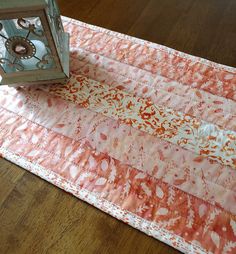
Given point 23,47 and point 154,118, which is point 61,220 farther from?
point 23,47

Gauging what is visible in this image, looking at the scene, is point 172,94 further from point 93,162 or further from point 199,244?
point 199,244

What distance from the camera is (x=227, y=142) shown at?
0.96 meters

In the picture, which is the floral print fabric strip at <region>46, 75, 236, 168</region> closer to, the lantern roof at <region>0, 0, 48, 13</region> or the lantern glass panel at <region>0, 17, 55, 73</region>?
the lantern glass panel at <region>0, 17, 55, 73</region>

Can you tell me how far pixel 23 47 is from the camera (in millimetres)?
955

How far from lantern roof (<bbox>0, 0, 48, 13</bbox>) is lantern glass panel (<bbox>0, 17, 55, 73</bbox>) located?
5cm

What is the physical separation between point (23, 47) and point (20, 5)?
6.6 inches

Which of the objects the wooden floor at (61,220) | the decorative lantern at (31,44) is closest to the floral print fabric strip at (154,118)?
the decorative lantern at (31,44)

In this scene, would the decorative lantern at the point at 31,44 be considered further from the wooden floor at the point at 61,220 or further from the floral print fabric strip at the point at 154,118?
the wooden floor at the point at 61,220

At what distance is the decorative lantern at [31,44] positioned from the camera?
0.83 m

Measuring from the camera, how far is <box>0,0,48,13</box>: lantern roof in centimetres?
81

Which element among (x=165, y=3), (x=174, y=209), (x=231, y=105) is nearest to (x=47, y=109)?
(x=174, y=209)

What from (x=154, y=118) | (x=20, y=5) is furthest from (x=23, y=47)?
(x=154, y=118)

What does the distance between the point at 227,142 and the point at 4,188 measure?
2.55 ft

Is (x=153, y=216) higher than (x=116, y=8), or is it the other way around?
(x=116, y=8)
